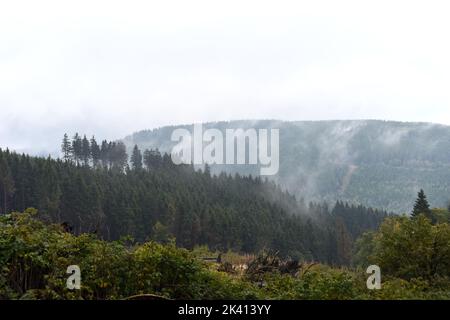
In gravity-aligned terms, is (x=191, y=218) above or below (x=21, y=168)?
below

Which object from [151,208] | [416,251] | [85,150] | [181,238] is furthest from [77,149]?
[416,251]

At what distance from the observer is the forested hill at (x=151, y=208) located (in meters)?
83.2

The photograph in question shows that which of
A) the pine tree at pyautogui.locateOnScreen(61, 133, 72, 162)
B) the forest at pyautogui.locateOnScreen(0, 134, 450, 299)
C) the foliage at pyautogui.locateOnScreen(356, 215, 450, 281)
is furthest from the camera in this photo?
the pine tree at pyautogui.locateOnScreen(61, 133, 72, 162)

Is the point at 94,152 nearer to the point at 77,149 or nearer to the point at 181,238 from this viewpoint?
the point at 77,149

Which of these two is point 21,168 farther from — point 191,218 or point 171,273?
point 171,273

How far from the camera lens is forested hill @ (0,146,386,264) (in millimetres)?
83250

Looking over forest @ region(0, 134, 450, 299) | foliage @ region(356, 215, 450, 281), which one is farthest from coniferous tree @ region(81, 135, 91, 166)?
foliage @ region(356, 215, 450, 281)

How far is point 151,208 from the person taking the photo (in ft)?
318

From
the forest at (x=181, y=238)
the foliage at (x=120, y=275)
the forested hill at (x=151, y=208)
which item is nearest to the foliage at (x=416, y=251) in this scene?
the forest at (x=181, y=238)

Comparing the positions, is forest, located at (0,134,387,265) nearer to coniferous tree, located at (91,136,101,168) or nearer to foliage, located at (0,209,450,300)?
coniferous tree, located at (91,136,101,168)

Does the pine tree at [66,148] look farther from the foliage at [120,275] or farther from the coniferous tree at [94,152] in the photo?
the foliage at [120,275]
